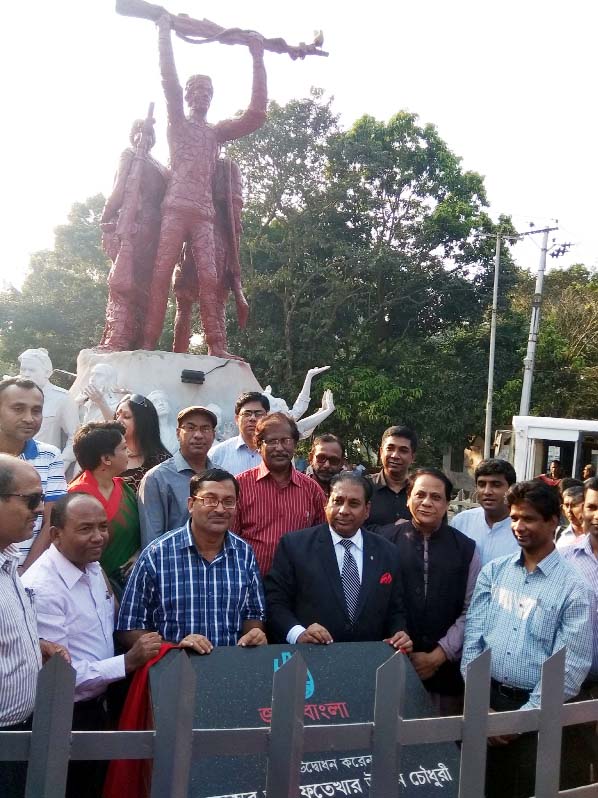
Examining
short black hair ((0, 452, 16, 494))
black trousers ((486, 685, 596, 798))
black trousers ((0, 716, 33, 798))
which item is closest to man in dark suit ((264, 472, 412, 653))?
black trousers ((486, 685, 596, 798))

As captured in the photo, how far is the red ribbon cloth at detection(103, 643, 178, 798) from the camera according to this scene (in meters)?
2.08

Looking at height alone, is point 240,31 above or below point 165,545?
above

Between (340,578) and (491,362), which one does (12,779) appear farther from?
(491,362)

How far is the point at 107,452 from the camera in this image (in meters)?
3.11

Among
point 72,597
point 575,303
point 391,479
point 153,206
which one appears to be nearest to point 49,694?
point 72,597

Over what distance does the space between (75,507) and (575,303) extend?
70.4 feet

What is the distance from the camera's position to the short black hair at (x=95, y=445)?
3.11 meters

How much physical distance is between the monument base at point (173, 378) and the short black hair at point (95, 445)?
15.3ft

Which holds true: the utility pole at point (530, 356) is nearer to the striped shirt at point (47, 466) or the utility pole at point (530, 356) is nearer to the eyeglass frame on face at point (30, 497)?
the striped shirt at point (47, 466)

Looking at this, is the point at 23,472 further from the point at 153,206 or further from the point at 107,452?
the point at 153,206

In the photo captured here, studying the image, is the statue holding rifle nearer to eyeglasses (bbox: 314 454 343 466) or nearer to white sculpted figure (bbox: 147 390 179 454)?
white sculpted figure (bbox: 147 390 179 454)

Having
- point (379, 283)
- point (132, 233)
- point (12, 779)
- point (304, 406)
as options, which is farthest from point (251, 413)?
point (379, 283)

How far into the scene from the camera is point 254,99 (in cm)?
917

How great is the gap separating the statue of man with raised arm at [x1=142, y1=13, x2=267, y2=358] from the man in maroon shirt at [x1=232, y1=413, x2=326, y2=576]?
5946 millimetres
